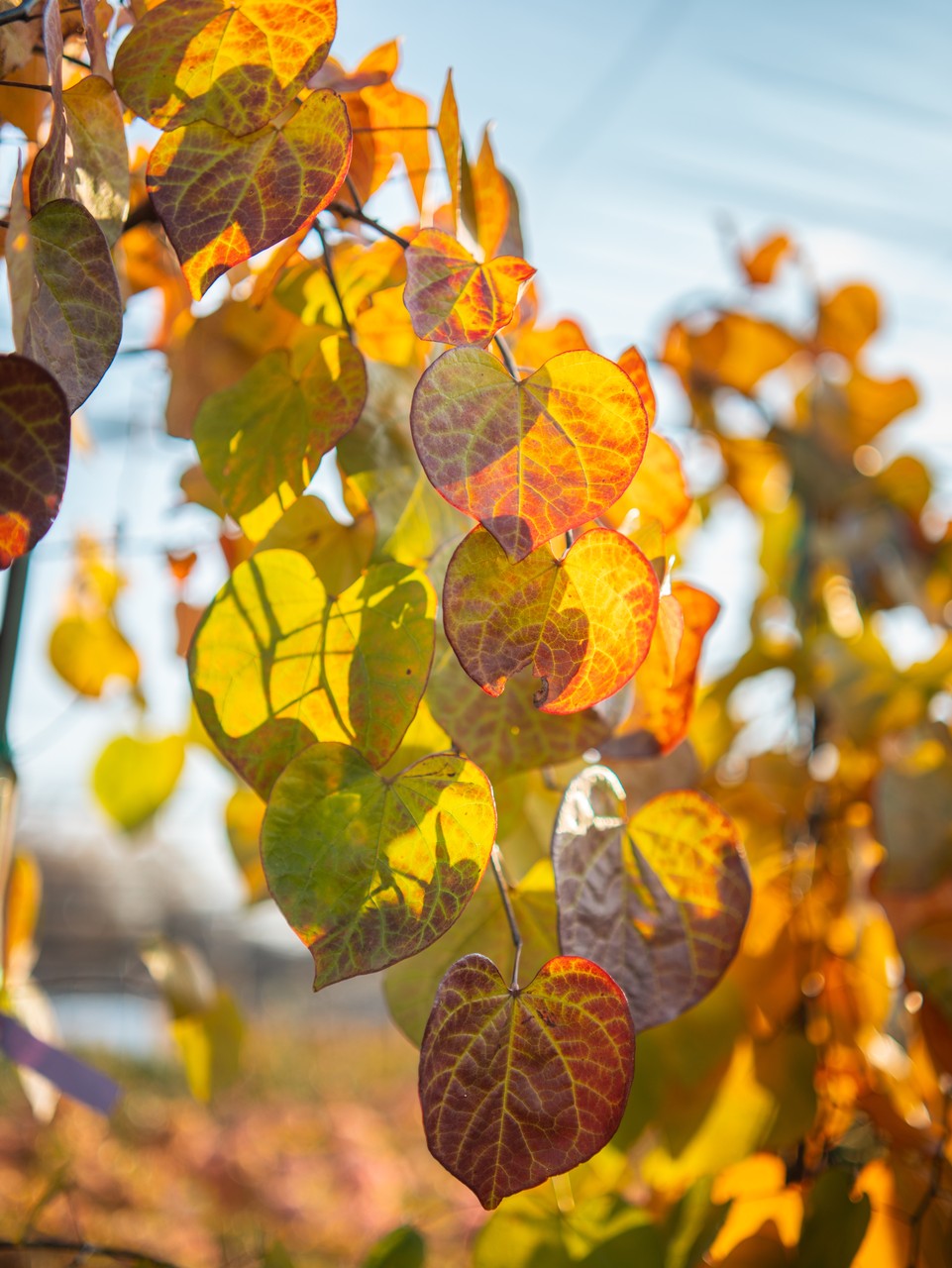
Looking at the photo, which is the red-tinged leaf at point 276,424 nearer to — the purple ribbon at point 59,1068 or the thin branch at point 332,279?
the thin branch at point 332,279

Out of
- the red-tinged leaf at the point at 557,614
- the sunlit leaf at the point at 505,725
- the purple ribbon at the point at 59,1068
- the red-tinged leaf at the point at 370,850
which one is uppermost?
the red-tinged leaf at the point at 557,614

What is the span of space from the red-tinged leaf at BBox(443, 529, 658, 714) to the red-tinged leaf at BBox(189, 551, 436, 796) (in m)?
0.02

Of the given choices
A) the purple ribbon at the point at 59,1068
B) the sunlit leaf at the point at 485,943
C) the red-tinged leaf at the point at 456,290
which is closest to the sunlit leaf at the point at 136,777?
the purple ribbon at the point at 59,1068

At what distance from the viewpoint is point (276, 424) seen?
326 millimetres

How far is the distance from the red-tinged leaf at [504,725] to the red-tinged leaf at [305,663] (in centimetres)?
3

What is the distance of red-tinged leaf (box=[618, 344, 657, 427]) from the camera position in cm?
30

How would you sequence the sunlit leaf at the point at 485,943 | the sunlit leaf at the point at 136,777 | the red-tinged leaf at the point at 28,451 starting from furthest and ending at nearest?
the sunlit leaf at the point at 136,777
the sunlit leaf at the point at 485,943
the red-tinged leaf at the point at 28,451

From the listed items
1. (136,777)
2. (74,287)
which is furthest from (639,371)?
(136,777)

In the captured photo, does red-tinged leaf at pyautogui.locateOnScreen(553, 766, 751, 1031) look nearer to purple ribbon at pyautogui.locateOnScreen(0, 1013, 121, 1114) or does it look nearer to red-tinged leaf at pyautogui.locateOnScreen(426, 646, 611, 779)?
red-tinged leaf at pyautogui.locateOnScreen(426, 646, 611, 779)

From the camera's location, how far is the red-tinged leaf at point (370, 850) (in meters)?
0.23

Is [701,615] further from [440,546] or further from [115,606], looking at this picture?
[115,606]

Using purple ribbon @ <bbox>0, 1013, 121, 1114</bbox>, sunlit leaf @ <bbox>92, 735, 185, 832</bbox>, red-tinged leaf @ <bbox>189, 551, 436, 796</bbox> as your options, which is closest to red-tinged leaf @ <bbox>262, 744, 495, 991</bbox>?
red-tinged leaf @ <bbox>189, 551, 436, 796</bbox>

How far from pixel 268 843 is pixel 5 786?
0.28 meters

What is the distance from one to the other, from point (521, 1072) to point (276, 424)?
217 mm
